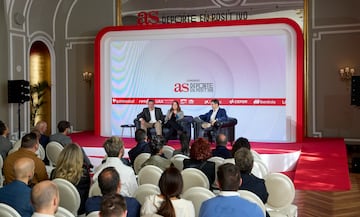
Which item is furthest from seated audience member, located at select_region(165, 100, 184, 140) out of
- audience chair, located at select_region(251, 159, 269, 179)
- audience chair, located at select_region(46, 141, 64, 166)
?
audience chair, located at select_region(251, 159, 269, 179)

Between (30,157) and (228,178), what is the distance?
2.20 meters

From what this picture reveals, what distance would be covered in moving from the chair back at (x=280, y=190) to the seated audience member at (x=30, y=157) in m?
1.99

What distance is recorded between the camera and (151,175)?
12.0 feet

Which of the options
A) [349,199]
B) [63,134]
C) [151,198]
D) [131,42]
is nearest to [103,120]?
[131,42]

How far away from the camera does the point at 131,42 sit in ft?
32.4

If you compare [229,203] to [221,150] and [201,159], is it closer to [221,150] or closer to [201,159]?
[201,159]

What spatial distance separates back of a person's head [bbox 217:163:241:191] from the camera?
92.0 inches

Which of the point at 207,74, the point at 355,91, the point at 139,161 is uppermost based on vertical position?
the point at 207,74

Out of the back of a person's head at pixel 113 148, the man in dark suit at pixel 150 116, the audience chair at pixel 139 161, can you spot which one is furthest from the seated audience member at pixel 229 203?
the man in dark suit at pixel 150 116

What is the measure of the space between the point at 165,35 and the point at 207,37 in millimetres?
965

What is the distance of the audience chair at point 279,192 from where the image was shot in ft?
11.3

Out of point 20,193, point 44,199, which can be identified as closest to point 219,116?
point 20,193

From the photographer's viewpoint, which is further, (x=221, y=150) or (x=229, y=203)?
(x=221, y=150)

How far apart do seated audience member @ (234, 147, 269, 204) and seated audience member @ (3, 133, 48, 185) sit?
5.98ft
